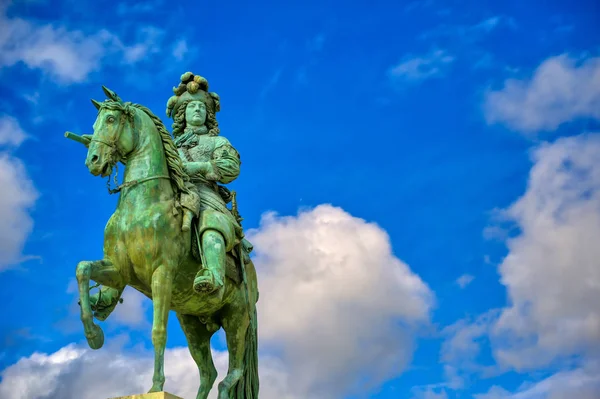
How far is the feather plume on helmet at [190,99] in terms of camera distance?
13.7 metres

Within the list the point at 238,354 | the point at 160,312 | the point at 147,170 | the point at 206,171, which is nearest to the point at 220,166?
the point at 206,171

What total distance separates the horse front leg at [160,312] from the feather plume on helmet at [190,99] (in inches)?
121

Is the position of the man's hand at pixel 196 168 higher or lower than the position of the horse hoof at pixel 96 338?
higher

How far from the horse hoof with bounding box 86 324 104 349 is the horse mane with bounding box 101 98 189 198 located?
2.13 metres

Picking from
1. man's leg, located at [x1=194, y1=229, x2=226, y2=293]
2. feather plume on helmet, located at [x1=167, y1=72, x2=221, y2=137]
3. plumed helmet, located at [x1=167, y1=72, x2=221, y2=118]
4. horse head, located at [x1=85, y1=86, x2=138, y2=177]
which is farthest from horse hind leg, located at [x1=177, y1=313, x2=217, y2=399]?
plumed helmet, located at [x1=167, y1=72, x2=221, y2=118]

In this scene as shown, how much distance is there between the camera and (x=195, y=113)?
13594 millimetres

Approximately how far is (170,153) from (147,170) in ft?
1.61

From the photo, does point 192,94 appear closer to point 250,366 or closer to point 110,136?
point 110,136

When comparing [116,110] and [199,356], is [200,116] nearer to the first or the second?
[116,110]

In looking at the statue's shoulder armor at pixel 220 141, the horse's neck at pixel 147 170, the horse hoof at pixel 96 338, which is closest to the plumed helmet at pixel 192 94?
the statue's shoulder armor at pixel 220 141

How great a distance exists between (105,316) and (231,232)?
2.14m

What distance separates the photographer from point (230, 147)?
13211 mm

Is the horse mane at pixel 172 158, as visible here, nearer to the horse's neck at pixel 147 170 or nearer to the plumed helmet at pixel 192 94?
the horse's neck at pixel 147 170

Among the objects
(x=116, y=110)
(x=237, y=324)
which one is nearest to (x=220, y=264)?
(x=237, y=324)
